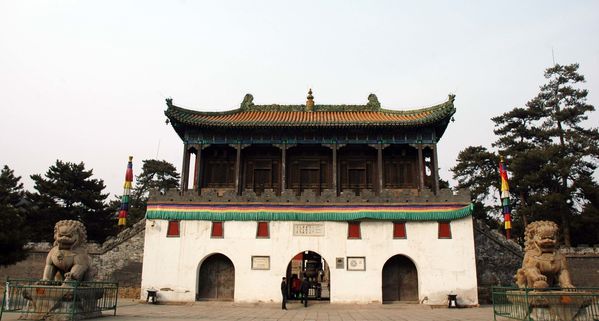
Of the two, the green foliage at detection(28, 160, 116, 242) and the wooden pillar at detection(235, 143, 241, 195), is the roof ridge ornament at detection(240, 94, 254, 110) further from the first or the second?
the green foliage at detection(28, 160, 116, 242)

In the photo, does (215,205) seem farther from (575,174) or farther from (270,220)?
(575,174)

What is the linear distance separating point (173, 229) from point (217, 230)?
71.5 inches

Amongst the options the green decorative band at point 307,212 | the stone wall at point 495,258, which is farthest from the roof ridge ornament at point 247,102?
the stone wall at point 495,258

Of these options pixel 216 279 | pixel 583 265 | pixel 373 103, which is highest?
pixel 373 103

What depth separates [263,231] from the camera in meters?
17.2

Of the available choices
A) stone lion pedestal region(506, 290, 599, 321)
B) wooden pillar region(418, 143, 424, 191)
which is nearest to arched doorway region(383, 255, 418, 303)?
wooden pillar region(418, 143, 424, 191)

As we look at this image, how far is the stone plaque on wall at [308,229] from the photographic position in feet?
56.2

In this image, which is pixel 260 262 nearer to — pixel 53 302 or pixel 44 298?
pixel 53 302

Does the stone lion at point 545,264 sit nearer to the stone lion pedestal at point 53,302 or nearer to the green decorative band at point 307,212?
the green decorative band at point 307,212

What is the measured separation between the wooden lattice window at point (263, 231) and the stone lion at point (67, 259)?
23.3 ft

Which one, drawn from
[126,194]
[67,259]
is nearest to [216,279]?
[126,194]

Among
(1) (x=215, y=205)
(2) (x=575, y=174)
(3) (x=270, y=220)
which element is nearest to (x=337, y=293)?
(3) (x=270, y=220)

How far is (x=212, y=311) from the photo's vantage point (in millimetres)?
14227

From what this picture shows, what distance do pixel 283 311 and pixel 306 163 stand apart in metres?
8.50
